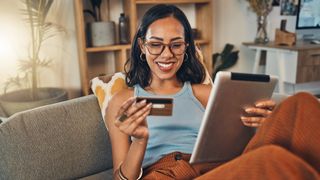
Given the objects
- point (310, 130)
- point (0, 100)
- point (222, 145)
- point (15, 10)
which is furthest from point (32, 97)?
point (310, 130)

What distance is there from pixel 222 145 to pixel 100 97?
1.89 ft

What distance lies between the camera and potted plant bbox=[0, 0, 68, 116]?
72.6 inches

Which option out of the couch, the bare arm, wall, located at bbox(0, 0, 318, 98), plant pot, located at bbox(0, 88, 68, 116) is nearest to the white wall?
wall, located at bbox(0, 0, 318, 98)

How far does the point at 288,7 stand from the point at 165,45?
2418 millimetres

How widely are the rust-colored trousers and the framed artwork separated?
2.54 metres

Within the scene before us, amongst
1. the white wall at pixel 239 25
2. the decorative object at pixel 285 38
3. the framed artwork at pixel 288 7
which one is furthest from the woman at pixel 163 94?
the framed artwork at pixel 288 7

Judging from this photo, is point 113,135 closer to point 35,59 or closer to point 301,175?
point 301,175

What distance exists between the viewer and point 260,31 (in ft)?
9.81

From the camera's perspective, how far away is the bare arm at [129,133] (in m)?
0.85

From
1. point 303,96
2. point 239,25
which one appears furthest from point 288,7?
point 303,96

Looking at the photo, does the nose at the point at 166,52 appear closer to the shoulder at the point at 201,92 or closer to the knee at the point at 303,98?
the shoulder at the point at 201,92

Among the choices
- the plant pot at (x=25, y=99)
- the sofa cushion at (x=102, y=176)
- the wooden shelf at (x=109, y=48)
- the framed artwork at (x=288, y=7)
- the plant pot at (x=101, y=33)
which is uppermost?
the framed artwork at (x=288, y=7)

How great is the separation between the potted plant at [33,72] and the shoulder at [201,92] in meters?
0.98

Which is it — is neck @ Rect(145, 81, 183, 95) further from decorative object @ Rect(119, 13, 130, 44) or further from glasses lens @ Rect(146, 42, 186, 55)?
decorative object @ Rect(119, 13, 130, 44)
